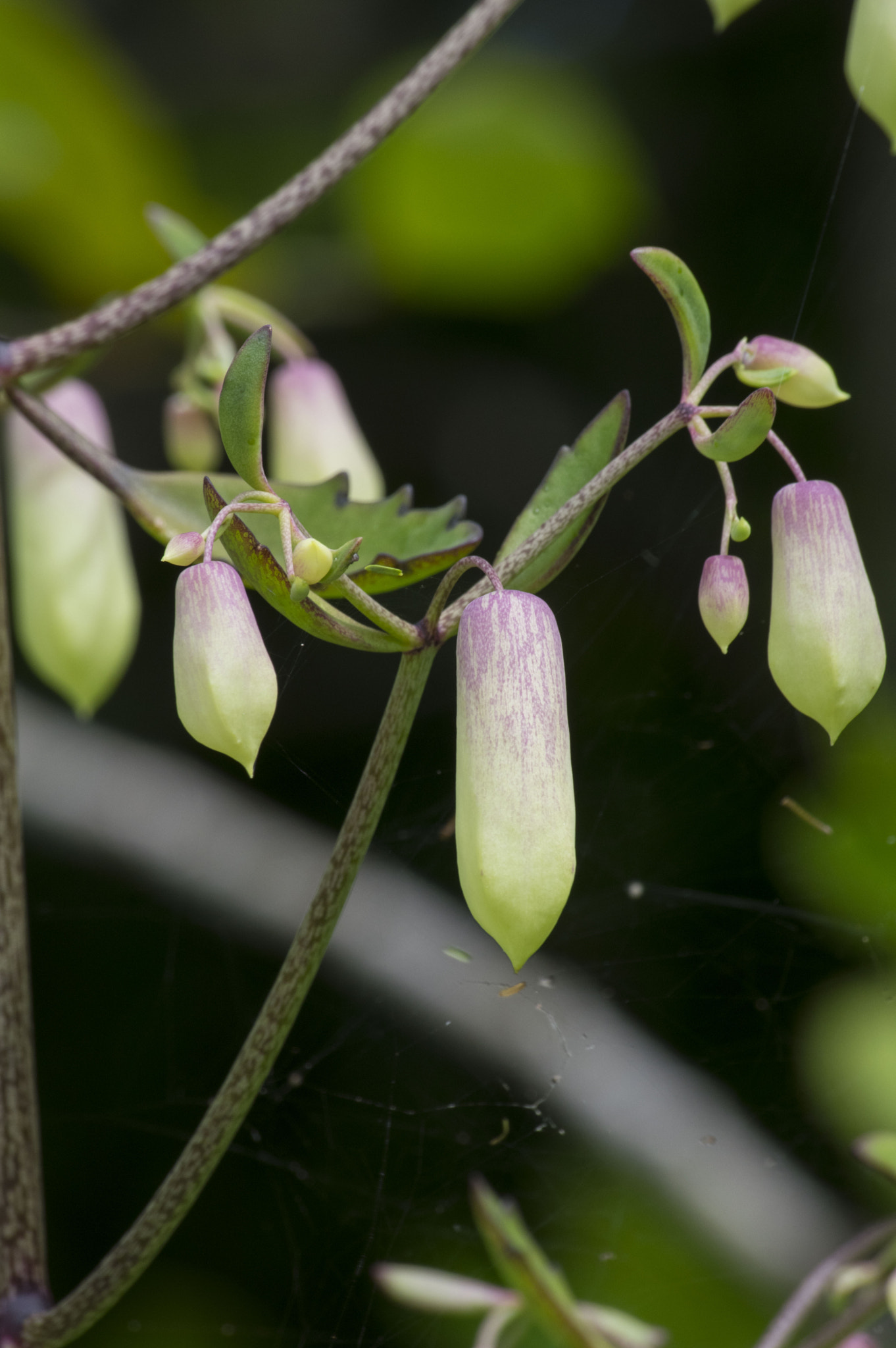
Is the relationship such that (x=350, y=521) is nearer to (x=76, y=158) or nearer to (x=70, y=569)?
(x=70, y=569)

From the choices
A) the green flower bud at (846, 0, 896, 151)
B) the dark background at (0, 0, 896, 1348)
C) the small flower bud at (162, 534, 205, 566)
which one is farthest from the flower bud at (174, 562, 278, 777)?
the green flower bud at (846, 0, 896, 151)

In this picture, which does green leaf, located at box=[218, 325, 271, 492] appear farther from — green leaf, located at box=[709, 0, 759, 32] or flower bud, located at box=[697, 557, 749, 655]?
green leaf, located at box=[709, 0, 759, 32]

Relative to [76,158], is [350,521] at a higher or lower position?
lower

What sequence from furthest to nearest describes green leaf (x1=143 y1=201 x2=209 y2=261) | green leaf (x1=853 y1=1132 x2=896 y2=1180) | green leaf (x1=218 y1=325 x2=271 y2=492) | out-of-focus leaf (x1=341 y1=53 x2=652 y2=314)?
1. out-of-focus leaf (x1=341 y1=53 x2=652 y2=314)
2. green leaf (x1=143 y1=201 x2=209 y2=261)
3. green leaf (x1=853 y1=1132 x2=896 y2=1180)
4. green leaf (x1=218 y1=325 x2=271 y2=492)

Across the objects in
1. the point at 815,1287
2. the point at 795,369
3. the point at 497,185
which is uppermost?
the point at 497,185

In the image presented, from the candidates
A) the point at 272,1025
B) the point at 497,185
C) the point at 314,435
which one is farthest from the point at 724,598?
the point at 497,185

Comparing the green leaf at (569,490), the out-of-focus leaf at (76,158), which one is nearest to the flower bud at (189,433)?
the green leaf at (569,490)

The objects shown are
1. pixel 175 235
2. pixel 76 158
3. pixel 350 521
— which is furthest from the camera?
pixel 76 158
